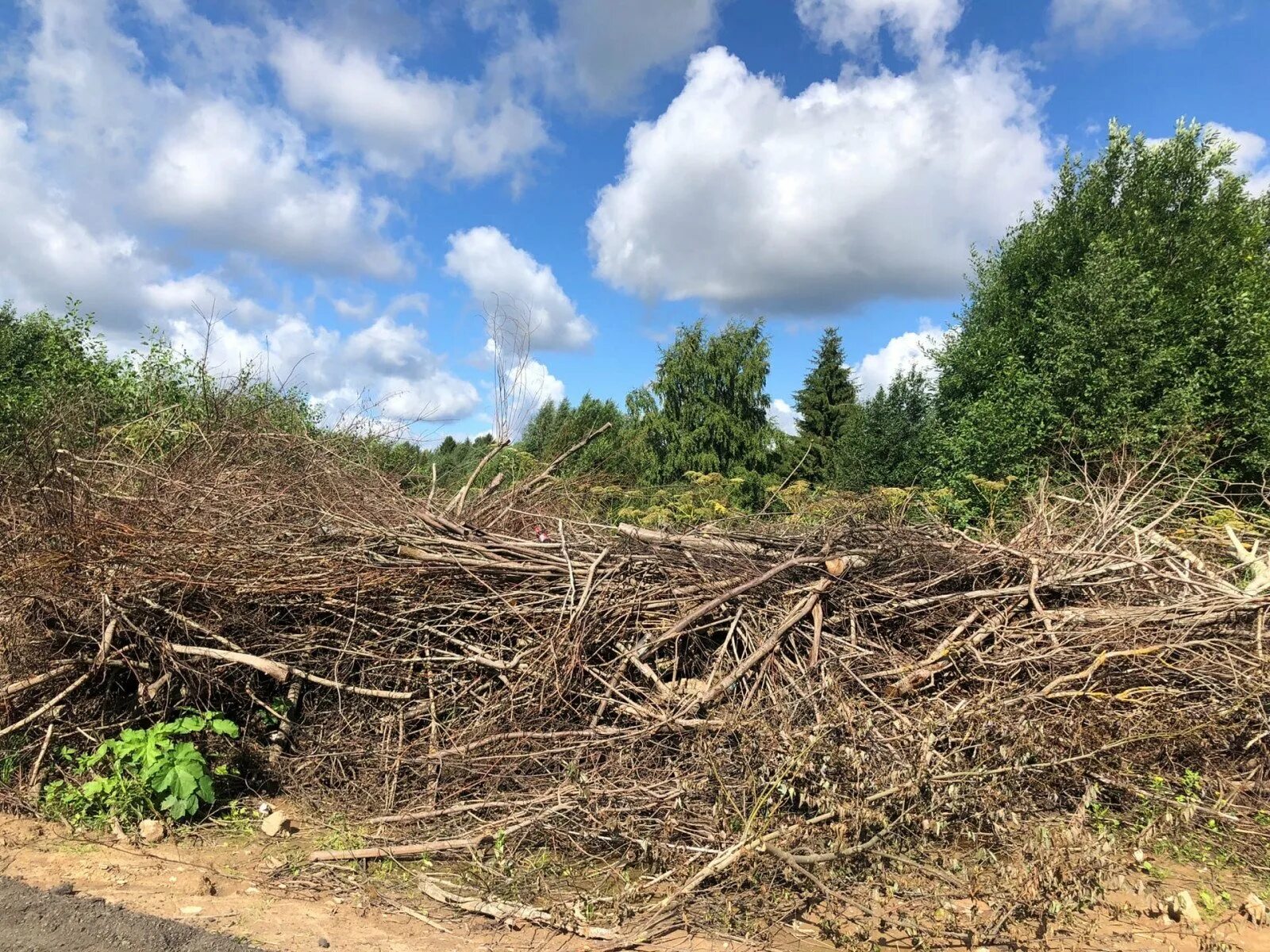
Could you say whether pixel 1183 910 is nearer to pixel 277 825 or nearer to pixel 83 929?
pixel 277 825

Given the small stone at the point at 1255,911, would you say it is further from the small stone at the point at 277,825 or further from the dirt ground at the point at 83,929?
the small stone at the point at 277,825

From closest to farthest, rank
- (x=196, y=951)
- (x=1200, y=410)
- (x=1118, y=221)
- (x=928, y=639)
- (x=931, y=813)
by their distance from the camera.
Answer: (x=196, y=951)
(x=931, y=813)
(x=928, y=639)
(x=1200, y=410)
(x=1118, y=221)

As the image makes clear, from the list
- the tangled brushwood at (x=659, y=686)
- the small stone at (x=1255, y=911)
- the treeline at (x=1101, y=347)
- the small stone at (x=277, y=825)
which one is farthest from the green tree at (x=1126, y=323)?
the small stone at (x=277, y=825)

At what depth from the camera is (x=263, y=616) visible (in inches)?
177

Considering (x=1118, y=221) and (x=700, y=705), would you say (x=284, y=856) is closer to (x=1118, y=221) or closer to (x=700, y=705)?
(x=700, y=705)

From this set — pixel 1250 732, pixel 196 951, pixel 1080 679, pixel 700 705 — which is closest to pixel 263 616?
pixel 196 951

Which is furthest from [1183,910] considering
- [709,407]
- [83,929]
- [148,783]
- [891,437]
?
[709,407]

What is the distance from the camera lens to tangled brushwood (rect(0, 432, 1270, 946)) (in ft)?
10.9

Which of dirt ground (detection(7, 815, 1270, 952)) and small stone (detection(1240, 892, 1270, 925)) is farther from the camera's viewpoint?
small stone (detection(1240, 892, 1270, 925))

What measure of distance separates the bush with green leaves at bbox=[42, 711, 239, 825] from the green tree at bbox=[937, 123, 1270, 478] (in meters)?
12.1

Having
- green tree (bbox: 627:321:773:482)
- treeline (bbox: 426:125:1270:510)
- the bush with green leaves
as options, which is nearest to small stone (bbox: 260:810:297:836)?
the bush with green leaves

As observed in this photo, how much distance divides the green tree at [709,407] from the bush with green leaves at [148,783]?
939 inches

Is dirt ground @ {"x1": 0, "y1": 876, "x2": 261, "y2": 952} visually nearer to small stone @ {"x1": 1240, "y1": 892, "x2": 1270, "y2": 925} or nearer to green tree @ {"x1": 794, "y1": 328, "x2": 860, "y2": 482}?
small stone @ {"x1": 1240, "y1": 892, "x2": 1270, "y2": 925}

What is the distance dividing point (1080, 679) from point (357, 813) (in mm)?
3835
